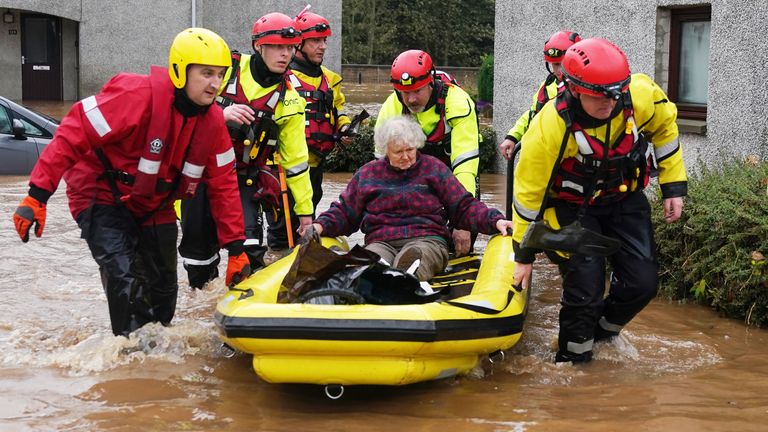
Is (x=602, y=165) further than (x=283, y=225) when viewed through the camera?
No

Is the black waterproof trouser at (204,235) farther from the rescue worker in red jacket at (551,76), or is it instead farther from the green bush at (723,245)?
the green bush at (723,245)

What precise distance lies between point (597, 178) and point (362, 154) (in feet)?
34.1

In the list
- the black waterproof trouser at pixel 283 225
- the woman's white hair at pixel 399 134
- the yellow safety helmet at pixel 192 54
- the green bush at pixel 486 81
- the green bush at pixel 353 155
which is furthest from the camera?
the green bush at pixel 486 81

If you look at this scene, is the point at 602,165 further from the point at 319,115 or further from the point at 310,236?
the point at 319,115

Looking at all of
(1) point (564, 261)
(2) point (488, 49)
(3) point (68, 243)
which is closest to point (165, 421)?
(1) point (564, 261)

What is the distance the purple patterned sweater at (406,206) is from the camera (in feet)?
21.2

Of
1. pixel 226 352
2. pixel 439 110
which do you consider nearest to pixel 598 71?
pixel 439 110

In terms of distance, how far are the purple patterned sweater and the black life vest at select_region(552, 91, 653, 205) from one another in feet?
3.75

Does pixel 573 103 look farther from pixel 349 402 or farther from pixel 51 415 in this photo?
pixel 51 415

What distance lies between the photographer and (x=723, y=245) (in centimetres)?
685

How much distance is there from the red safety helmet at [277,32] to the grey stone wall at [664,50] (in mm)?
3886

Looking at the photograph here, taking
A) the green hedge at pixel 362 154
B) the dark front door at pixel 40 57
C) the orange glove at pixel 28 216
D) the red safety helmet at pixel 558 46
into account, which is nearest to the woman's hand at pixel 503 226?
the red safety helmet at pixel 558 46

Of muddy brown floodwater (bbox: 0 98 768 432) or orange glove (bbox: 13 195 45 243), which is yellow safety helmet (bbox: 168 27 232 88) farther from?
muddy brown floodwater (bbox: 0 98 768 432)

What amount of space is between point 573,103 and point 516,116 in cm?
966
